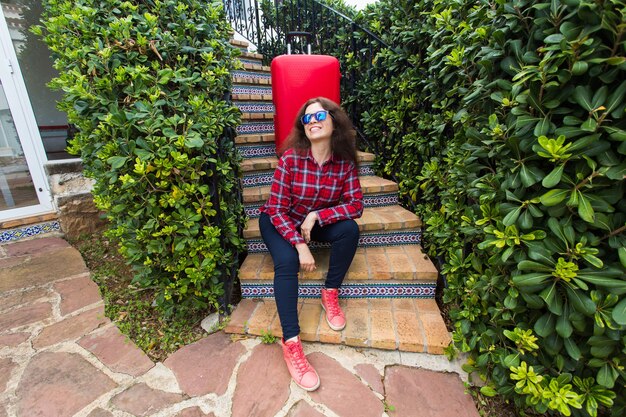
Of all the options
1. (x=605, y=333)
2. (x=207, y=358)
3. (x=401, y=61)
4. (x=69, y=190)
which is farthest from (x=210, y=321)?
(x=401, y=61)

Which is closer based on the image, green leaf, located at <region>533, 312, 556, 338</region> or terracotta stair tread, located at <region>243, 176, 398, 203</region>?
green leaf, located at <region>533, 312, 556, 338</region>

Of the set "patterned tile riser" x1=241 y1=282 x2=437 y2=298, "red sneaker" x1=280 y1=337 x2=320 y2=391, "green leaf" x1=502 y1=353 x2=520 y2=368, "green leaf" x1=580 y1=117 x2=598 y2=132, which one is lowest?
"red sneaker" x1=280 y1=337 x2=320 y2=391

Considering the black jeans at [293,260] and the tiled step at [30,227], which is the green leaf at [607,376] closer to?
the black jeans at [293,260]

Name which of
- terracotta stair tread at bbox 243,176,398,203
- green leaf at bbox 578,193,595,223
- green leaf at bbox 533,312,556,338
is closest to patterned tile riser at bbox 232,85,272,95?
terracotta stair tread at bbox 243,176,398,203

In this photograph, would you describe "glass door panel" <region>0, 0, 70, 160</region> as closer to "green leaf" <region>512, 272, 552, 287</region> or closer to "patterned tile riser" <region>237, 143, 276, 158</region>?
"patterned tile riser" <region>237, 143, 276, 158</region>

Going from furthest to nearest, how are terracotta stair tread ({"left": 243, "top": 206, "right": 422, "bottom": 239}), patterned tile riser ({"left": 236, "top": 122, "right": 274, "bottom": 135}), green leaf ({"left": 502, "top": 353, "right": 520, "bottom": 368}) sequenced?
patterned tile riser ({"left": 236, "top": 122, "right": 274, "bottom": 135})
terracotta stair tread ({"left": 243, "top": 206, "right": 422, "bottom": 239})
green leaf ({"left": 502, "top": 353, "right": 520, "bottom": 368})

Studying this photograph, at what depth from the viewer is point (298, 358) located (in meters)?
1.50

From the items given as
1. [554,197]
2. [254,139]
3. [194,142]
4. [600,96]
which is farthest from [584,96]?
[254,139]

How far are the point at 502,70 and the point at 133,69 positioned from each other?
1748 millimetres

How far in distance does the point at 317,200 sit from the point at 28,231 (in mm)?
2988

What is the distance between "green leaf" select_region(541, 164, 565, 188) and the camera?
38.8 inches

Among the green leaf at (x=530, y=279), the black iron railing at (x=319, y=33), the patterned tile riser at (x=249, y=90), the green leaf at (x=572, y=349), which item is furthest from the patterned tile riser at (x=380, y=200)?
the patterned tile riser at (x=249, y=90)

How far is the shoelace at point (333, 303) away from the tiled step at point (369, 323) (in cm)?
A: 8

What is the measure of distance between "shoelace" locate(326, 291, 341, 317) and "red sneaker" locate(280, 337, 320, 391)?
307mm
